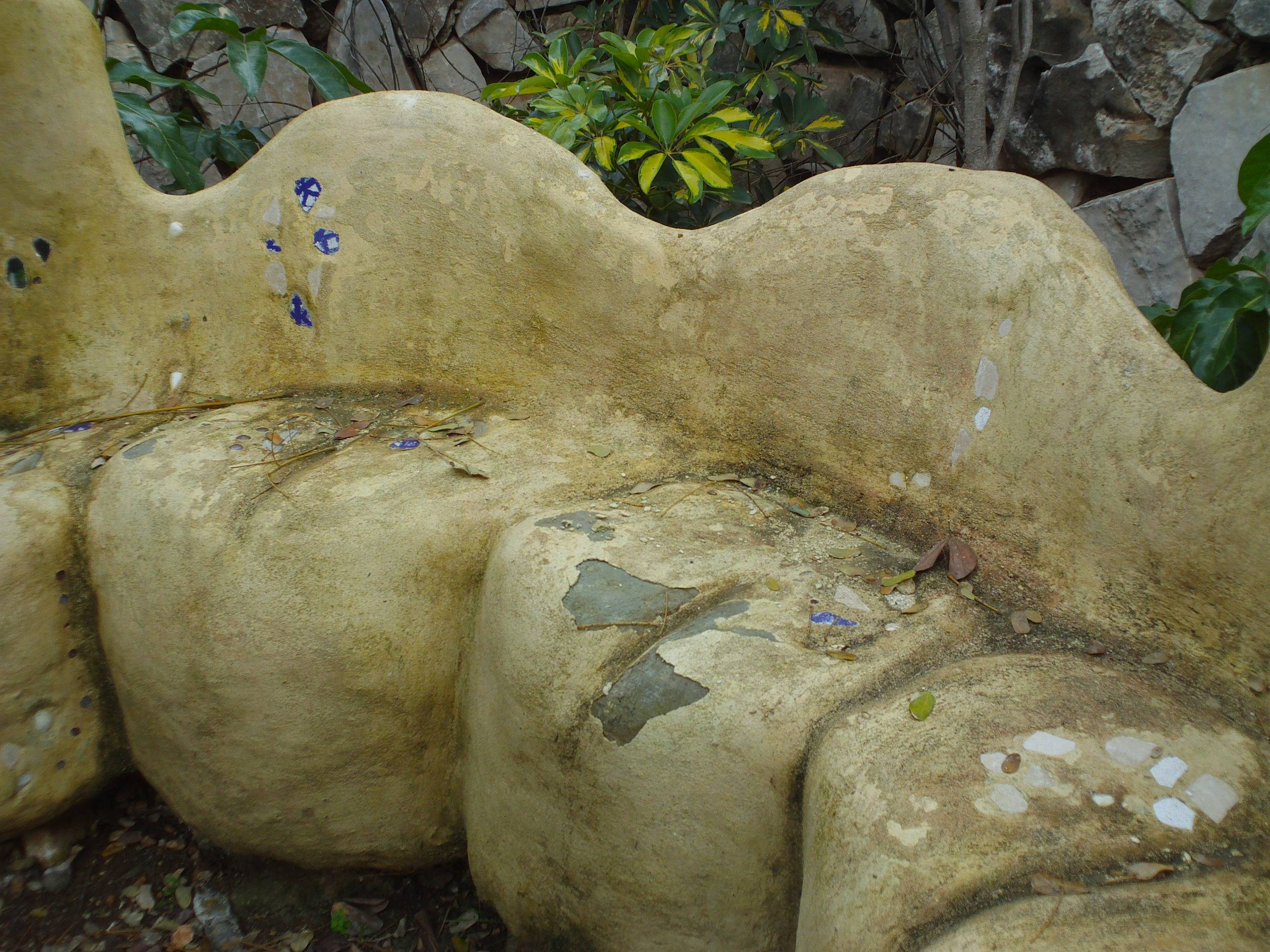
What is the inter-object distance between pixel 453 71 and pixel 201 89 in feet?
5.88

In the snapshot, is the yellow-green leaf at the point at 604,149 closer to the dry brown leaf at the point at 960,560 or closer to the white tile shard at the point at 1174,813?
the dry brown leaf at the point at 960,560

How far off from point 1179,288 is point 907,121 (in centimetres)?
155

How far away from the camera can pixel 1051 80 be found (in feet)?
11.0

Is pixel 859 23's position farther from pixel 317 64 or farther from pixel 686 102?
pixel 317 64

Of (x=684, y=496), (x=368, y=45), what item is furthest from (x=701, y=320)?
(x=368, y=45)

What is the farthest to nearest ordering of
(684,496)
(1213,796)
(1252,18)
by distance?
(1252,18), (684,496), (1213,796)

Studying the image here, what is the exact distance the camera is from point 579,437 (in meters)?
2.07

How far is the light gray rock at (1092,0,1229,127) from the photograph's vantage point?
294 centimetres

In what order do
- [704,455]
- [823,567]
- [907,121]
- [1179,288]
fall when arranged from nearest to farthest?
[823,567] < [704,455] < [1179,288] < [907,121]

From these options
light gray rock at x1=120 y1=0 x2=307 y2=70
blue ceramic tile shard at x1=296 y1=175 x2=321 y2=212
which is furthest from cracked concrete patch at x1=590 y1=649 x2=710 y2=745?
light gray rock at x1=120 y1=0 x2=307 y2=70

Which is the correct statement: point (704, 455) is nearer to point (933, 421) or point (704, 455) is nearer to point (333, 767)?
point (933, 421)

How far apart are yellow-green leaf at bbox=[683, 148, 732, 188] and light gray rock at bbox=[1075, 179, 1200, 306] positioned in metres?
1.27

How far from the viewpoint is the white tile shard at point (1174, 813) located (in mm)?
1162

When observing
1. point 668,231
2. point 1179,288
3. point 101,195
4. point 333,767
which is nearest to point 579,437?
point 668,231
